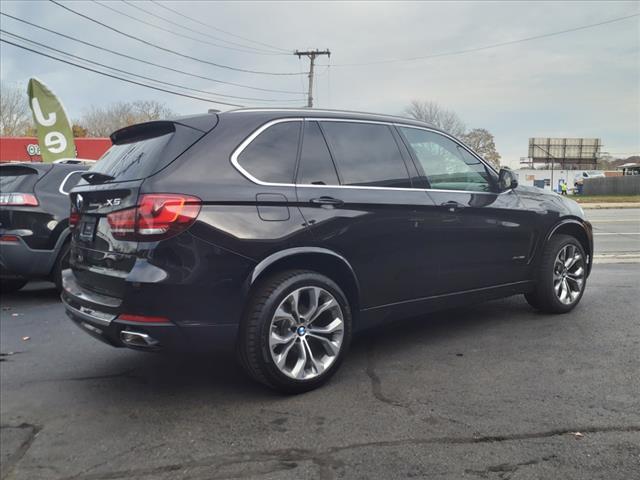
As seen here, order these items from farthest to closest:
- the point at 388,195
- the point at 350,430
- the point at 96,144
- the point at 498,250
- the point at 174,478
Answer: the point at 96,144, the point at 498,250, the point at 388,195, the point at 350,430, the point at 174,478

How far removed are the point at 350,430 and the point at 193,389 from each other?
122 cm

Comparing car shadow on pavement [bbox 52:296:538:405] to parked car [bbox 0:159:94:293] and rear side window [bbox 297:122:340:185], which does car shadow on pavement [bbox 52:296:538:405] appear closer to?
rear side window [bbox 297:122:340:185]

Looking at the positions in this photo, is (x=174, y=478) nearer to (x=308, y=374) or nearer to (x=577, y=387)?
(x=308, y=374)

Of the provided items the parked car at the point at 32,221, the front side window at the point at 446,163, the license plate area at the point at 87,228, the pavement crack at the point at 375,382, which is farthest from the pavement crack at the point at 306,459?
the parked car at the point at 32,221

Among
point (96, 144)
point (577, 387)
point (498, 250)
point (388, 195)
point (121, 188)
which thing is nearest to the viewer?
point (121, 188)

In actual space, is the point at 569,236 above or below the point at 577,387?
above

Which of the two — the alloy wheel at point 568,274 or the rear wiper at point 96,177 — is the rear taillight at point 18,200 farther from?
the alloy wheel at point 568,274

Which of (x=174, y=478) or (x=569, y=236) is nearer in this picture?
(x=174, y=478)

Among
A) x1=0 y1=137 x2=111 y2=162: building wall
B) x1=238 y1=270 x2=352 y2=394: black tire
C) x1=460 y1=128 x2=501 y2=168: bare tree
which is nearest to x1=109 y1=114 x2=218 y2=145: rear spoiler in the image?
x1=238 y1=270 x2=352 y2=394: black tire

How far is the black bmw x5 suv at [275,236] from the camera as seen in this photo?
2.91 metres

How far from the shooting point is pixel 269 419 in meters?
3.00

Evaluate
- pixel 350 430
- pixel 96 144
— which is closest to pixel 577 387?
pixel 350 430

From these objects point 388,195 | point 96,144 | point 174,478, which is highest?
point 96,144

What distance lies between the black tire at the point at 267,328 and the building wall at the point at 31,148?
87.2 ft
